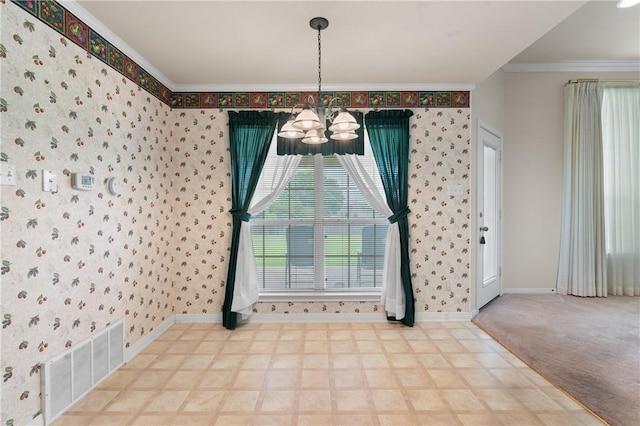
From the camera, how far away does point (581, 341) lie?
2854 mm

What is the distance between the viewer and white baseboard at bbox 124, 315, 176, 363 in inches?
105

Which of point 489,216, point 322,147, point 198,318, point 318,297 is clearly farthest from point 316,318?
point 489,216

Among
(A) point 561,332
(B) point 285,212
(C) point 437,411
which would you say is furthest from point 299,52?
(A) point 561,332

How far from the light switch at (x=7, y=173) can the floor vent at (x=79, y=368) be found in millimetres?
1084

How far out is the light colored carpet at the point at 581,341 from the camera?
2.09m

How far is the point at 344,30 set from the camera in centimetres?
233

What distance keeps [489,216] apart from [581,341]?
5.22 feet

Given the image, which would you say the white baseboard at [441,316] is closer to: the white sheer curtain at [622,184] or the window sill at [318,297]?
the window sill at [318,297]

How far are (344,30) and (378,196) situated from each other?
1.70 meters

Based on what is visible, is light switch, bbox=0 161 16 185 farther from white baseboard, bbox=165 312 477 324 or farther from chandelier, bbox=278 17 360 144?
white baseboard, bbox=165 312 477 324

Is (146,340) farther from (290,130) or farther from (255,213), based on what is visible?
(290,130)

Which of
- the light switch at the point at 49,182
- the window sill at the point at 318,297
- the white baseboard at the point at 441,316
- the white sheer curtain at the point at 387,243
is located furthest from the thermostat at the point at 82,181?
the white baseboard at the point at 441,316

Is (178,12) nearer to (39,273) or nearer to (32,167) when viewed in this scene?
(32,167)

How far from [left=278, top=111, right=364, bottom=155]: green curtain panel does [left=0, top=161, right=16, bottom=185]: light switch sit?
2208 mm
